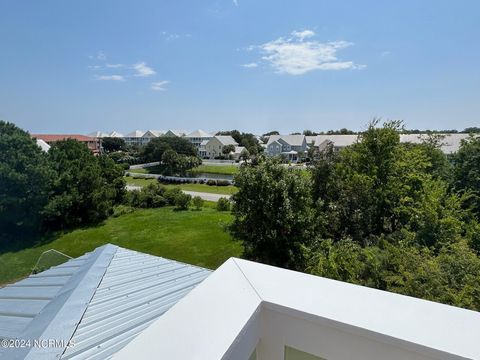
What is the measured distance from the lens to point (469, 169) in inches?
527

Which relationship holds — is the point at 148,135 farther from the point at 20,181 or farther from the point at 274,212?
the point at 274,212

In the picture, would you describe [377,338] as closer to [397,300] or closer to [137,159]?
[397,300]

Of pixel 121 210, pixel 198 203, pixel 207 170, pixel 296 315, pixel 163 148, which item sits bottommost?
pixel 121 210

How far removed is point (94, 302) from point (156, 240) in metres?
12.8

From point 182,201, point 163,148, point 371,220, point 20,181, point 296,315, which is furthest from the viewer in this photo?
point 163,148

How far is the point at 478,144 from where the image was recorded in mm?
13812

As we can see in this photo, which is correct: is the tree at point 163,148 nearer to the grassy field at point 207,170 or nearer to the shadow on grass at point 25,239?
the grassy field at point 207,170

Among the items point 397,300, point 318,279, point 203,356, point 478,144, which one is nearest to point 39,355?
point 203,356

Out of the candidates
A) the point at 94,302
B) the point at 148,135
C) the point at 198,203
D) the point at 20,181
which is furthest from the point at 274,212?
the point at 148,135

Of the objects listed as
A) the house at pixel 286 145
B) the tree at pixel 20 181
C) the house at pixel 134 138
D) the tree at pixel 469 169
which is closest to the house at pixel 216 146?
the house at pixel 286 145

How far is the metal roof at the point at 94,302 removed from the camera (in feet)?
6.86

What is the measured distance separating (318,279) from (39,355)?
201 centimetres

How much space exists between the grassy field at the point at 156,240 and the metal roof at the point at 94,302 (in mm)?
7540

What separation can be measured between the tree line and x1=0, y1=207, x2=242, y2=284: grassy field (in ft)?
12.1
